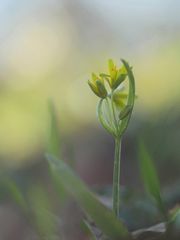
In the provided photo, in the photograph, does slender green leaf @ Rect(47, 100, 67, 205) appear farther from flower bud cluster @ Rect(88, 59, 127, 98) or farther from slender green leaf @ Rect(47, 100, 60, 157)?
flower bud cluster @ Rect(88, 59, 127, 98)

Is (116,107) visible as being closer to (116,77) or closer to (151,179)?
(116,77)

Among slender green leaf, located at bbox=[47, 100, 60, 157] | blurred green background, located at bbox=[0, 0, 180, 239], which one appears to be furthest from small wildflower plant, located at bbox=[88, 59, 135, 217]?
blurred green background, located at bbox=[0, 0, 180, 239]

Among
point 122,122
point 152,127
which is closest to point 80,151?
point 152,127

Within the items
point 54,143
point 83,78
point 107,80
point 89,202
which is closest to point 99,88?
point 107,80

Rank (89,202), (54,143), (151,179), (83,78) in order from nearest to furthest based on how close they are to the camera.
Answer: (89,202)
(151,179)
(54,143)
(83,78)

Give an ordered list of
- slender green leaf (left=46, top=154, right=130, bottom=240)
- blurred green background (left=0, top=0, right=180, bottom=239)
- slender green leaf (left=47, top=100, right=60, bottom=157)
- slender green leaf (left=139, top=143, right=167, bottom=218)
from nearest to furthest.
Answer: slender green leaf (left=46, top=154, right=130, bottom=240) < slender green leaf (left=139, top=143, right=167, bottom=218) < slender green leaf (left=47, top=100, right=60, bottom=157) < blurred green background (left=0, top=0, right=180, bottom=239)

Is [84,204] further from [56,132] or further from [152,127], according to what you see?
[152,127]
